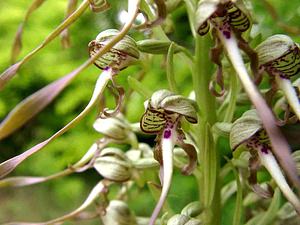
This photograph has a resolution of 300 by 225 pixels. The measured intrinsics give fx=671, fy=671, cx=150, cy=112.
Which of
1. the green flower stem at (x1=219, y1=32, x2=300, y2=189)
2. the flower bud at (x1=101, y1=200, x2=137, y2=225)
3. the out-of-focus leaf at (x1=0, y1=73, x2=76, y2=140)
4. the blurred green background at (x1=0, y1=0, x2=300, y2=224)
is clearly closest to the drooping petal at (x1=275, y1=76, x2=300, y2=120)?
the green flower stem at (x1=219, y1=32, x2=300, y2=189)

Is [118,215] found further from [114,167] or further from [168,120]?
[168,120]

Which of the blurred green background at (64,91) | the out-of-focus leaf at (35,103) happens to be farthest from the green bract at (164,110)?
the blurred green background at (64,91)

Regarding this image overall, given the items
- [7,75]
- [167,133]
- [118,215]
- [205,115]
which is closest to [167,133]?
[167,133]

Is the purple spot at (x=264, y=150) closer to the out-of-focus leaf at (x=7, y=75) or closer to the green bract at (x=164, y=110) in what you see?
the green bract at (x=164, y=110)

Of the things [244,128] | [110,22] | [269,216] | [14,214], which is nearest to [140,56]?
[244,128]

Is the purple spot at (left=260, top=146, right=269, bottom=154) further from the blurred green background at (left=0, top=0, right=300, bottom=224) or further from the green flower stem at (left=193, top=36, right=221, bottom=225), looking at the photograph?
the blurred green background at (left=0, top=0, right=300, bottom=224)
